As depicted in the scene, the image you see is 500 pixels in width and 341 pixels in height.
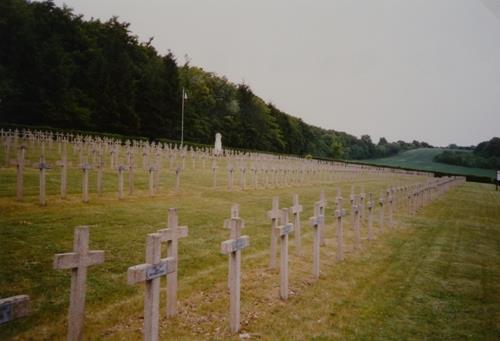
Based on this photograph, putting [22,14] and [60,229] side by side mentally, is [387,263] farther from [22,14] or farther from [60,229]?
[22,14]

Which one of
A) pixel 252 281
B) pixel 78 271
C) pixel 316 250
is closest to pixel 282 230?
pixel 252 281

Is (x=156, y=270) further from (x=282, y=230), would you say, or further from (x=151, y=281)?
(x=282, y=230)

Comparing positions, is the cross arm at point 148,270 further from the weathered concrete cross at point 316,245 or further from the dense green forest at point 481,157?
the dense green forest at point 481,157

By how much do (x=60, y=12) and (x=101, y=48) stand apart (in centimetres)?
802

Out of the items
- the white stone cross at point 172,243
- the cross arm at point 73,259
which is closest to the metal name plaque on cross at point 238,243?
the white stone cross at point 172,243

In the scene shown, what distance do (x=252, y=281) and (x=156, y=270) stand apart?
3.48 metres

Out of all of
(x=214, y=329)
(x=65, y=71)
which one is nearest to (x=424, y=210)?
(x=214, y=329)

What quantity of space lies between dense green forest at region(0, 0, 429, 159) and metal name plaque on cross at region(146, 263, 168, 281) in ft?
164

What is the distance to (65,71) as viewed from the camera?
51.1 m

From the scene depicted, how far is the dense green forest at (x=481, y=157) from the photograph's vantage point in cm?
10475

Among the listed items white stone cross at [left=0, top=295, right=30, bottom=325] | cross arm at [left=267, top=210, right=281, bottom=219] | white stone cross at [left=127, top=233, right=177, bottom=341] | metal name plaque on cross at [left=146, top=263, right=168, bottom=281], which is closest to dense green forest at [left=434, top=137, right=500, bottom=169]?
cross arm at [left=267, top=210, right=281, bottom=219]

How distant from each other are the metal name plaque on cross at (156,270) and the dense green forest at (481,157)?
120 metres

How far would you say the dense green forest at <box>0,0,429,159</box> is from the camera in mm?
48906

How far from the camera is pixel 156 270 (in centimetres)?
408
